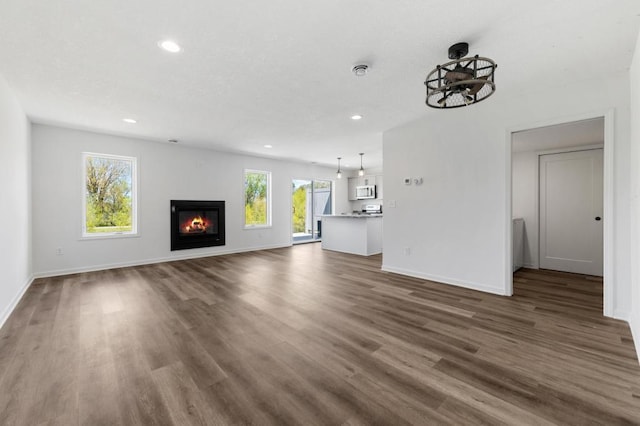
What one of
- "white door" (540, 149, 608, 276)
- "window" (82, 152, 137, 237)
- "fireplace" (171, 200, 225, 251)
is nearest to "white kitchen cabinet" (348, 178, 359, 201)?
"fireplace" (171, 200, 225, 251)

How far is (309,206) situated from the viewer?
925 cm

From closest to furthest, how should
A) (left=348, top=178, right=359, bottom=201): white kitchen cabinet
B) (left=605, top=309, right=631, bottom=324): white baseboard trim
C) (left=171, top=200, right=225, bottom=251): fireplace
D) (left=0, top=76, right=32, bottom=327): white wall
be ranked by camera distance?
(left=605, top=309, right=631, bottom=324): white baseboard trim, (left=0, top=76, right=32, bottom=327): white wall, (left=171, top=200, right=225, bottom=251): fireplace, (left=348, top=178, right=359, bottom=201): white kitchen cabinet

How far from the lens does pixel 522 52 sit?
8.03 feet

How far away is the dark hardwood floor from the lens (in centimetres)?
157

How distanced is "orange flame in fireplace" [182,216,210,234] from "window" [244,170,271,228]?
1067 mm

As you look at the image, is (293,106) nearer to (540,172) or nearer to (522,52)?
(522,52)

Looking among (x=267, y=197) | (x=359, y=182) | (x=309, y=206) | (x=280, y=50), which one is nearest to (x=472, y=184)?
(x=280, y=50)

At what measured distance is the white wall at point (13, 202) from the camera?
2.88 meters

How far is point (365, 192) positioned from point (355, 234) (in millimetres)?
2953

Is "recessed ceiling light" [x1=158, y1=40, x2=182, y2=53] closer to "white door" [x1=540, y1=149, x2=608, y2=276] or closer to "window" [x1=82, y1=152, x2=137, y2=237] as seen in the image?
"window" [x1=82, y1=152, x2=137, y2=237]

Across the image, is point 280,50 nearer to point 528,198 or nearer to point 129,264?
point 129,264

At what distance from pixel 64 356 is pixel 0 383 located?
352 mm

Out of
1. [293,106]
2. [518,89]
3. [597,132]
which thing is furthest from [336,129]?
[597,132]

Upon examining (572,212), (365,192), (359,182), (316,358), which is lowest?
(316,358)
